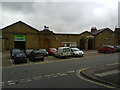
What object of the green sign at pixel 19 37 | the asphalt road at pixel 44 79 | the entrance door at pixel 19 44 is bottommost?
the asphalt road at pixel 44 79

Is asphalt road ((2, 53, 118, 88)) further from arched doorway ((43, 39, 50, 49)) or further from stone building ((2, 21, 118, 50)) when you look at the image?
arched doorway ((43, 39, 50, 49))

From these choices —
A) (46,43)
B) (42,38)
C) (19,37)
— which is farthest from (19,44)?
(46,43)

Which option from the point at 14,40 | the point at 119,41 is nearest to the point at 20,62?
the point at 119,41

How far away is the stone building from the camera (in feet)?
108

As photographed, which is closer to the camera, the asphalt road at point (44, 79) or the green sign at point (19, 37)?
the asphalt road at point (44, 79)

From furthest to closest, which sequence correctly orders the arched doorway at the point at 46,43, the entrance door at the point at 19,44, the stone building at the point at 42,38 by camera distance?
the arched doorway at the point at 46,43
the entrance door at the point at 19,44
the stone building at the point at 42,38

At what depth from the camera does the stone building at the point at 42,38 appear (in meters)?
32.9

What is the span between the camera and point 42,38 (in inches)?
1383

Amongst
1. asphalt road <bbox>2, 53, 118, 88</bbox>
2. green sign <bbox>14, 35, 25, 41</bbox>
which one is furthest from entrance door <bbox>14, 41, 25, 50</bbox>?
asphalt road <bbox>2, 53, 118, 88</bbox>

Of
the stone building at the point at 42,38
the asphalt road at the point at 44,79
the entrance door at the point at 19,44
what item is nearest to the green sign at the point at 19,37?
the stone building at the point at 42,38

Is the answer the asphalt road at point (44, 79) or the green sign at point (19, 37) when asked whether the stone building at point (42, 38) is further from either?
the asphalt road at point (44, 79)

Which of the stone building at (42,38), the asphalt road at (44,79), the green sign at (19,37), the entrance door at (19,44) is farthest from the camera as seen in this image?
the entrance door at (19,44)

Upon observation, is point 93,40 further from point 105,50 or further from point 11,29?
point 11,29

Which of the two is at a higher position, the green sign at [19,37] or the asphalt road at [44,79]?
the green sign at [19,37]
